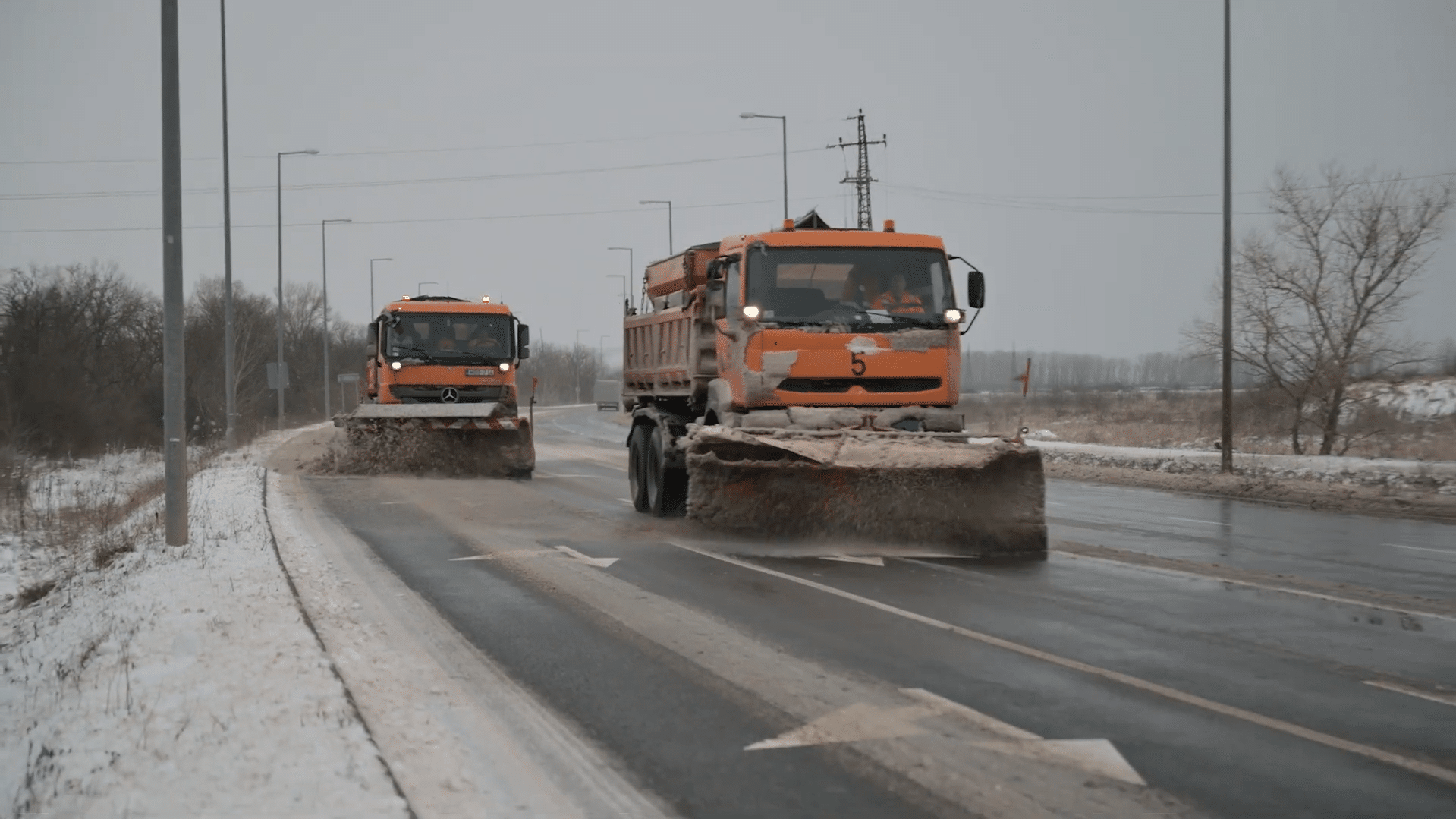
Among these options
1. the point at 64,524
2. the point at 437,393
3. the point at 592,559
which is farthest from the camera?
the point at 437,393

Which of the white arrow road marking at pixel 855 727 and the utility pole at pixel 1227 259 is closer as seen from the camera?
the white arrow road marking at pixel 855 727

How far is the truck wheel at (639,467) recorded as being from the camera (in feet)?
53.1

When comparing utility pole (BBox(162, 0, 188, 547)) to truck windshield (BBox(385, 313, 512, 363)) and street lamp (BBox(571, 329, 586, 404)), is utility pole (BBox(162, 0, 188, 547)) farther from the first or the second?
street lamp (BBox(571, 329, 586, 404))

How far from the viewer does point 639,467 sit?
16484 millimetres

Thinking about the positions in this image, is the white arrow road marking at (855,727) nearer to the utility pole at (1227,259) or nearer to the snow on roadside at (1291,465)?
the snow on roadside at (1291,465)

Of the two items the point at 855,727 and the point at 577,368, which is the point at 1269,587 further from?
the point at 577,368

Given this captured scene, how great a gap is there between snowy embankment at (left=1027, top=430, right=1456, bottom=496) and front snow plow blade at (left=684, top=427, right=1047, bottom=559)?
983cm

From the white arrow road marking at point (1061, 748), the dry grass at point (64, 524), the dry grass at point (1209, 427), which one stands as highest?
the dry grass at point (1209, 427)

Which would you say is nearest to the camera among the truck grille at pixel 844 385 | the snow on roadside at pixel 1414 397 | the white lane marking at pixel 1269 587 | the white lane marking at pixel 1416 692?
the white lane marking at pixel 1416 692

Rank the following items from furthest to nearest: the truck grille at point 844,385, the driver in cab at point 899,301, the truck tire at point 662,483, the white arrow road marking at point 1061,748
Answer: the truck tire at point 662,483, the driver in cab at point 899,301, the truck grille at point 844,385, the white arrow road marking at point 1061,748

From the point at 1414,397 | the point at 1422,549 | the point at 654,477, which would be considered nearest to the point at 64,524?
the point at 654,477

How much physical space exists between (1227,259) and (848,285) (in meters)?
11.8

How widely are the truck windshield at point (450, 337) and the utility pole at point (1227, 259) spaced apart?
12.6 meters

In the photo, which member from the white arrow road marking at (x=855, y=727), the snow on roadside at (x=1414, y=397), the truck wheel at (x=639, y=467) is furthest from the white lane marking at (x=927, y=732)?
the snow on roadside at (x=1414, y=397)
